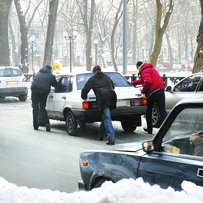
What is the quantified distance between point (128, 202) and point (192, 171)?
826mm

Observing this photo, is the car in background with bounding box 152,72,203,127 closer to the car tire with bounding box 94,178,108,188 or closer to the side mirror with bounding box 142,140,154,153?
the car tire with bounding box 94,178,108,188

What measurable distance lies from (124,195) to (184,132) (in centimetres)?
119

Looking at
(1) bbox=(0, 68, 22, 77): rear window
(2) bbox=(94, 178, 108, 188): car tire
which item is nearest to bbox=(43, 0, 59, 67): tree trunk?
(1) bbox=(0, 68, 22, 77): rear window

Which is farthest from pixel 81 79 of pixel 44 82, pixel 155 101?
pixel 155 101

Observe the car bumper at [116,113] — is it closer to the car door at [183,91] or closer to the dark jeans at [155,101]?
the dark jeans at [155,101]

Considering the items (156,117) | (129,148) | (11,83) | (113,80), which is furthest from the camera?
(11,83)

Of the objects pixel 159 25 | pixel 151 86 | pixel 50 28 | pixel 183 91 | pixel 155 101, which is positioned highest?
pixel 50 28

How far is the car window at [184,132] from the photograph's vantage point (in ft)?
12.8

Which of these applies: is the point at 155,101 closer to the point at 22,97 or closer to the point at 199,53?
the point at 199,53

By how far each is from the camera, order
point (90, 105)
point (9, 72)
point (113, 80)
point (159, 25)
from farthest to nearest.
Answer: point (159, 25) → point (9, 72) → point (113, 80) → point (90, 105)

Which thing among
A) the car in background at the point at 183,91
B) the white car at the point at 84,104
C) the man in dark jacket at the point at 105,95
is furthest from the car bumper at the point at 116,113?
the car in background at the point at 183,91

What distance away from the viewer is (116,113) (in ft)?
35.4

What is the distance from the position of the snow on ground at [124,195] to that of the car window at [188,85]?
857 cm

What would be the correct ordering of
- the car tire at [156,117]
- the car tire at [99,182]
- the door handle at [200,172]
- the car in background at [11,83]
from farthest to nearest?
the car in background at [11,83] → the car tire at [156,117] → the car tire at [99,182] → the door handle at [200,172]
